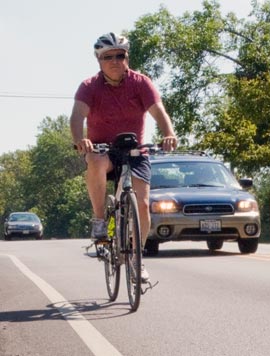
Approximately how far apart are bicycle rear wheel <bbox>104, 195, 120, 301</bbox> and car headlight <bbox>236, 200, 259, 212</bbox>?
648cm

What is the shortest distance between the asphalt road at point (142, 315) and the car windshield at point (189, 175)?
156 inches

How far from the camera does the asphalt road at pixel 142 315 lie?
5.27 m

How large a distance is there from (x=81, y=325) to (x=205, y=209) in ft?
26.3

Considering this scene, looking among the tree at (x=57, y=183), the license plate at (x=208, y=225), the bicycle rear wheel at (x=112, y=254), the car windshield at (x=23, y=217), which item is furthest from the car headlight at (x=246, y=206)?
the tree at (x=57, y=183)

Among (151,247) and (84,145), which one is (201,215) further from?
(84,145)

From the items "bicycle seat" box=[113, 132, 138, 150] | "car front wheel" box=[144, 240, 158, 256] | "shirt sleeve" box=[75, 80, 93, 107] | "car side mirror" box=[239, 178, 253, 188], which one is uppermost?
"shirt sleeve" box=[75, 80, 93, 107]

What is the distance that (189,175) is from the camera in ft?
49.5

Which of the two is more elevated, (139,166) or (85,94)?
(85,94)

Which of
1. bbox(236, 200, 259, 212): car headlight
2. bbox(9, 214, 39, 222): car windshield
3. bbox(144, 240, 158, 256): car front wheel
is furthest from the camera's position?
bbox(9, 214, 39, 222): car windshield

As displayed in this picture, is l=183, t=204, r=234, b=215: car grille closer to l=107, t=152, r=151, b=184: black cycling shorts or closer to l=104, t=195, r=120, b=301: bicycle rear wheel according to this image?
l=104, t=195, r=120, b=301: bicycle rear wheel

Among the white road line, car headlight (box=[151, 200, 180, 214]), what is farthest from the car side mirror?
the white road line


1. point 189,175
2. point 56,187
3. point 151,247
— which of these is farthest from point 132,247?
point 56,187

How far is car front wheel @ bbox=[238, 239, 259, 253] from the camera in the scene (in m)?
14.7

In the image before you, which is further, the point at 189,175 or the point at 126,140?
the point at 189,175
